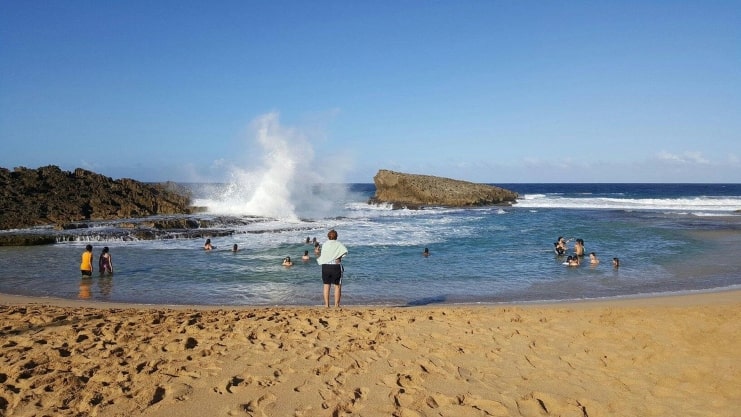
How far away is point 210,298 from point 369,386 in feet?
23.6

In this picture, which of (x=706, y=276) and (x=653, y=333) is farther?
(x=706, y=276)

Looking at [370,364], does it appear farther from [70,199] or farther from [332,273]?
[70,199]

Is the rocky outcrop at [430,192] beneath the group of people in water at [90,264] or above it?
above

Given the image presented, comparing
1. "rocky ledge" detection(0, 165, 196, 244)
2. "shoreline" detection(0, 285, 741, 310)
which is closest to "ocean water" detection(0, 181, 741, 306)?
"shoreline" detection(0, 285, 741, 310)

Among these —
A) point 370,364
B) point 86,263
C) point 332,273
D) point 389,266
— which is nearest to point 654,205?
point 389,266

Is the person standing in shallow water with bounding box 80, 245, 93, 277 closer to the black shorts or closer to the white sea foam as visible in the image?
the black shorts

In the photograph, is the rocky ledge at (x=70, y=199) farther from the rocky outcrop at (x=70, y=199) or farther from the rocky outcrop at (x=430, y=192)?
the rocky outcrop at (x=430, y=192)

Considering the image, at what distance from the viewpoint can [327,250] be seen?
891cm

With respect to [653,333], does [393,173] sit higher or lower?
higher

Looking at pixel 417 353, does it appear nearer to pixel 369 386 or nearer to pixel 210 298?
pixel 369 386

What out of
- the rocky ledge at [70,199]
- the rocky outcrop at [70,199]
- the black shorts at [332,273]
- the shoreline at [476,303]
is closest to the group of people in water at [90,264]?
the shoreline at [476,303]

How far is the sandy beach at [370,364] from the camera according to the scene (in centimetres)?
471

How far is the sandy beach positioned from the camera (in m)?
4.71

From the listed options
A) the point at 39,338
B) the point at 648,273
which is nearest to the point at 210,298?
the point at 39,338
